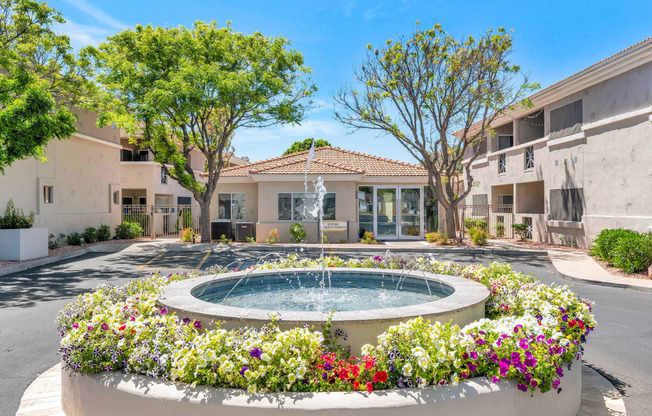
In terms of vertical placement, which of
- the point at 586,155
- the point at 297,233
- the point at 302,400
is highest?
the point at 586,155

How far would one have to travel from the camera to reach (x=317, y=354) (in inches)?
145

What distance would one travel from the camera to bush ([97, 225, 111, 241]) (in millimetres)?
21828

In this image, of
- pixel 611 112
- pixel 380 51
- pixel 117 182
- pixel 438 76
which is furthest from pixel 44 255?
pixel 611 112

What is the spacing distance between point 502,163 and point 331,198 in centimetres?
1180

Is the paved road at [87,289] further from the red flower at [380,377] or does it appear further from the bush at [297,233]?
the bush at [297,233]

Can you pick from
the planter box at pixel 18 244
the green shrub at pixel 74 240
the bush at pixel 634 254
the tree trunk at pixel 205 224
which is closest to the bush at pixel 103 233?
the green shrub at pixel 74 240

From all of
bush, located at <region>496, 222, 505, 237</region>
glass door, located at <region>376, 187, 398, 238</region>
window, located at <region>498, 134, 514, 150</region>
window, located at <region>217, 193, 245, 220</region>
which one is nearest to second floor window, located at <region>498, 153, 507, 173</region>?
window, located at <region>498, 134, 514, 150</region>

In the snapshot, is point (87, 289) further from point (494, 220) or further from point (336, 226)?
point (494, 220)

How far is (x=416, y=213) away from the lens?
77.6 ft

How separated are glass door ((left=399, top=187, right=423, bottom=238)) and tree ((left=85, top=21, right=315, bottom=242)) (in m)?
7.23

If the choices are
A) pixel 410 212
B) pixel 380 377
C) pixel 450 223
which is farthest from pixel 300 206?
pixel 380 377

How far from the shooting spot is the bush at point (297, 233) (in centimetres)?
2098

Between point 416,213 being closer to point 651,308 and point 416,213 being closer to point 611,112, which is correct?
point 611,112

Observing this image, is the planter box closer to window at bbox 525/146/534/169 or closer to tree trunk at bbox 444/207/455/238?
tree trunk at bbox 444/207/455/238
